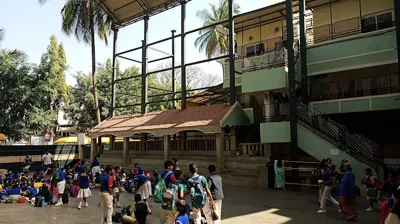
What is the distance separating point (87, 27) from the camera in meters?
28.6

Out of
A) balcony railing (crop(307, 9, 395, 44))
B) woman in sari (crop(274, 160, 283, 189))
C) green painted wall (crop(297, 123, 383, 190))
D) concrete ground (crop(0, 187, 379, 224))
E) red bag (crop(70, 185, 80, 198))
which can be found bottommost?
concrete ground (crop(0, 187, 379, 224))

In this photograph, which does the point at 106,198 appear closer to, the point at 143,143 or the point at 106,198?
the point at 106,198

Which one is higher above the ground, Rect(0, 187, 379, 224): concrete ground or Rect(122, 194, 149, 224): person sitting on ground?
Rect(122, 194, 149, 224): person sitting on ground

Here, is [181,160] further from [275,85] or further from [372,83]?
[372,83]

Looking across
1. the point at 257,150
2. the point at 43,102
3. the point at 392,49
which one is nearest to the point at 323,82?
the point at 392,49

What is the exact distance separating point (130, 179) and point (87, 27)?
60.5 ft

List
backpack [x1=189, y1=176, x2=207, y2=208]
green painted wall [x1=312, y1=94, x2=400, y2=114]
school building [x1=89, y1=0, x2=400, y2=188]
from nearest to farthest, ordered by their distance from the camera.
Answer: backpack [x1=189, y1=176, x2=207, y2=208] → green painted wall [x1=312, y1=94, x2=400, y2=114] → school building [x1=89, y1=0, x2=400, y2=188]

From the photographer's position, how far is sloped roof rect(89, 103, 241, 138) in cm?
1784

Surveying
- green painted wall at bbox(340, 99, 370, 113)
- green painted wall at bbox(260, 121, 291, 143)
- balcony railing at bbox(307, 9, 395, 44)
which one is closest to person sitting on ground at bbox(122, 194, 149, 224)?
green painted wall at bbox(260, 121, 291, 143)

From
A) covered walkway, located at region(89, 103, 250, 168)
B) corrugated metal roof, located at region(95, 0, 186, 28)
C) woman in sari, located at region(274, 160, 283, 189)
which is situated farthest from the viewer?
corrugated metal roof, located at region(95, 0, 186, 28)

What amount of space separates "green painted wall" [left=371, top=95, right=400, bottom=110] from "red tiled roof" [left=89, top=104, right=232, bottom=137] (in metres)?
7.55

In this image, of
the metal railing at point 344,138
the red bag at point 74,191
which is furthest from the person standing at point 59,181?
the metal railing at point 344,138

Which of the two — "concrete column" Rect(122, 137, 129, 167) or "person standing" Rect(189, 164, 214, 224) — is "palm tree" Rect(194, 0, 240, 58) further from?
"person standing" Rect(189, 164, 214, 224)

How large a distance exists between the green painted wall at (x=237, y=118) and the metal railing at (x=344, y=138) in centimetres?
348
